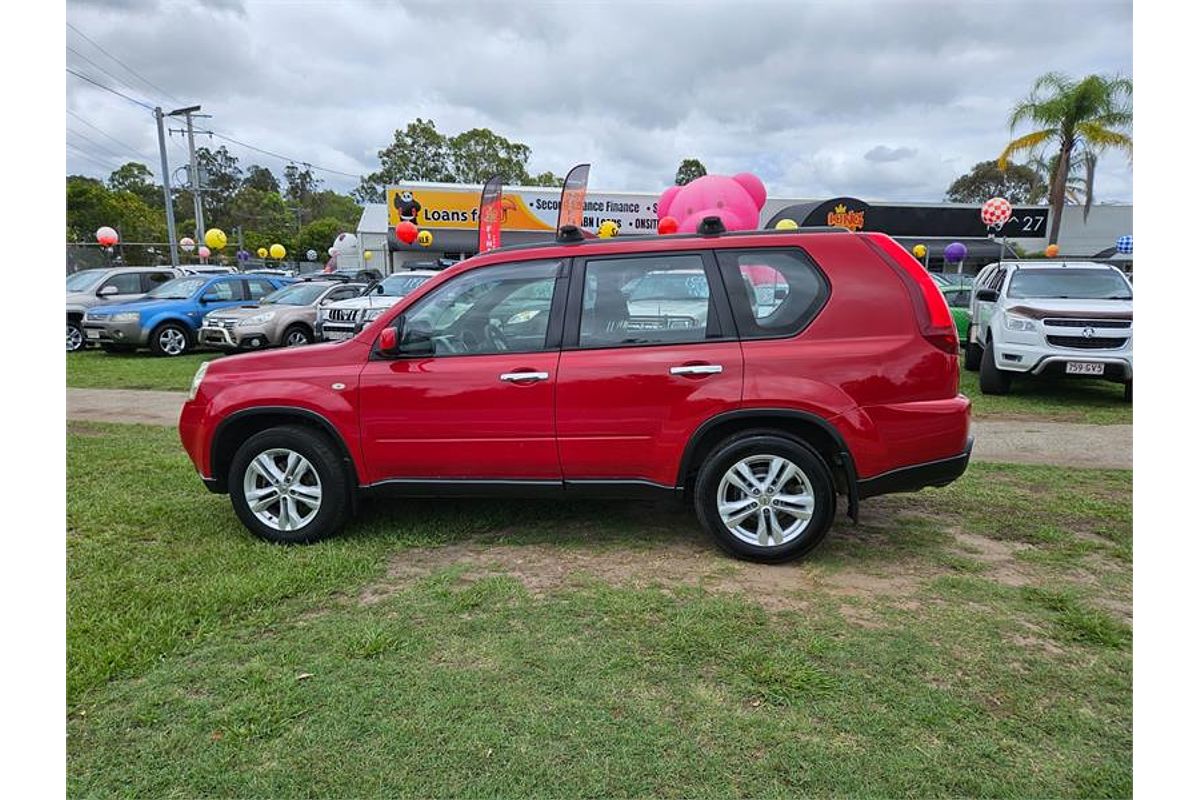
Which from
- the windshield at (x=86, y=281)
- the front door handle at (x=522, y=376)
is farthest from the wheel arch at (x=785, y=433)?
the windshield at (x=86, y=281)

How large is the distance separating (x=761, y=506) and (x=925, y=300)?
1.38 m

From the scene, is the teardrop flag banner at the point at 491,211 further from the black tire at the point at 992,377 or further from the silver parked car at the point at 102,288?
the black tire at the point at 992,377

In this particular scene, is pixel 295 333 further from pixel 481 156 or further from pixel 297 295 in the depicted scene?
pixel 481 156

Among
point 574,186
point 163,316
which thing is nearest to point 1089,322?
point 574,186

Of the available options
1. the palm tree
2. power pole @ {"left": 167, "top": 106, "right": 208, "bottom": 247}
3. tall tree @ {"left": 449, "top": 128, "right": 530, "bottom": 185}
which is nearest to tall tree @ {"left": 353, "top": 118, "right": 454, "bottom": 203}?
tall tree @ {"left": 449, "top": 128, "right": 530, "bottom": 185}

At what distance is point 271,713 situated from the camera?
8.66 feet

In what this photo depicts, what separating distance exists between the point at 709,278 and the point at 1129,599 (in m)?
2.62

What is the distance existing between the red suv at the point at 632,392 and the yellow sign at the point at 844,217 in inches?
916

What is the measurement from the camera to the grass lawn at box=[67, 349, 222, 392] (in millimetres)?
10484

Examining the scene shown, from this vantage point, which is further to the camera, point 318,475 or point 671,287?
point 318,475

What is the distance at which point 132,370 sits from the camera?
11.8m

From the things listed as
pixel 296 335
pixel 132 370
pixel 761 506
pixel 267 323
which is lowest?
pixel 761 506

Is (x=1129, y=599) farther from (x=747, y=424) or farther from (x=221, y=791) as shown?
(x=221, y=791)

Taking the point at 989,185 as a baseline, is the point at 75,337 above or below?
below
